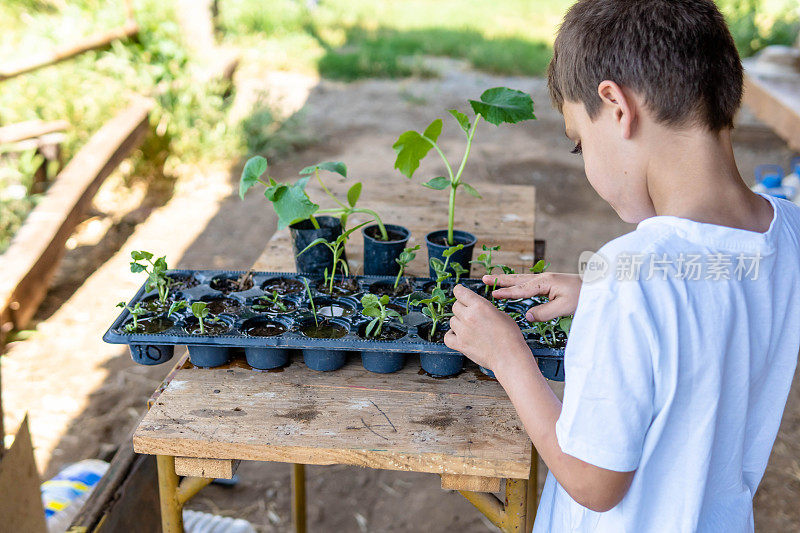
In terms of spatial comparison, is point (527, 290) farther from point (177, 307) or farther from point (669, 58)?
point (177, 307)

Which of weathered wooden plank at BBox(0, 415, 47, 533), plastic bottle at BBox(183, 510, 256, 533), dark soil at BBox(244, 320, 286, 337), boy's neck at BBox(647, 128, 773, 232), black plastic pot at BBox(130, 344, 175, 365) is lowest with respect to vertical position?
plastic bottle at BBox(183, 510, 256, 533)

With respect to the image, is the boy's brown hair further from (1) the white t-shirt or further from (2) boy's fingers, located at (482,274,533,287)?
(2) boy's fingers, located at (482,274,533,287)

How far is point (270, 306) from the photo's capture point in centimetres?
159

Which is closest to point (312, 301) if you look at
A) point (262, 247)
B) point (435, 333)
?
point (435, 333)

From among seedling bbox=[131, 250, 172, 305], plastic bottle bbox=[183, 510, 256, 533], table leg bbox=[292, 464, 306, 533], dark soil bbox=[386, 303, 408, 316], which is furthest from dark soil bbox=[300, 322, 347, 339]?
plastic bottle bbox=[183, 510, 256, 533]

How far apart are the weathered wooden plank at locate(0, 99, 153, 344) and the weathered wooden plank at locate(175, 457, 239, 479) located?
7.26 ft

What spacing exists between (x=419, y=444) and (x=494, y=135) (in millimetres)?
5940

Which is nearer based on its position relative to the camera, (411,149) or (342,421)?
(342,421)

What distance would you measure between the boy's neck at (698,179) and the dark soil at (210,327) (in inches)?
35.3

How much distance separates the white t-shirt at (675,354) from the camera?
2.83 feet

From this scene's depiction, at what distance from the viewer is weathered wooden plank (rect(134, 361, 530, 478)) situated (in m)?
1.18

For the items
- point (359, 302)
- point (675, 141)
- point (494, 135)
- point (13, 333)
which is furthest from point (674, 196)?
point (494, 135)

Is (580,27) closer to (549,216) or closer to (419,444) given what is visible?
(419,444)

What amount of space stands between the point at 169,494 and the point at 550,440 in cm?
76
